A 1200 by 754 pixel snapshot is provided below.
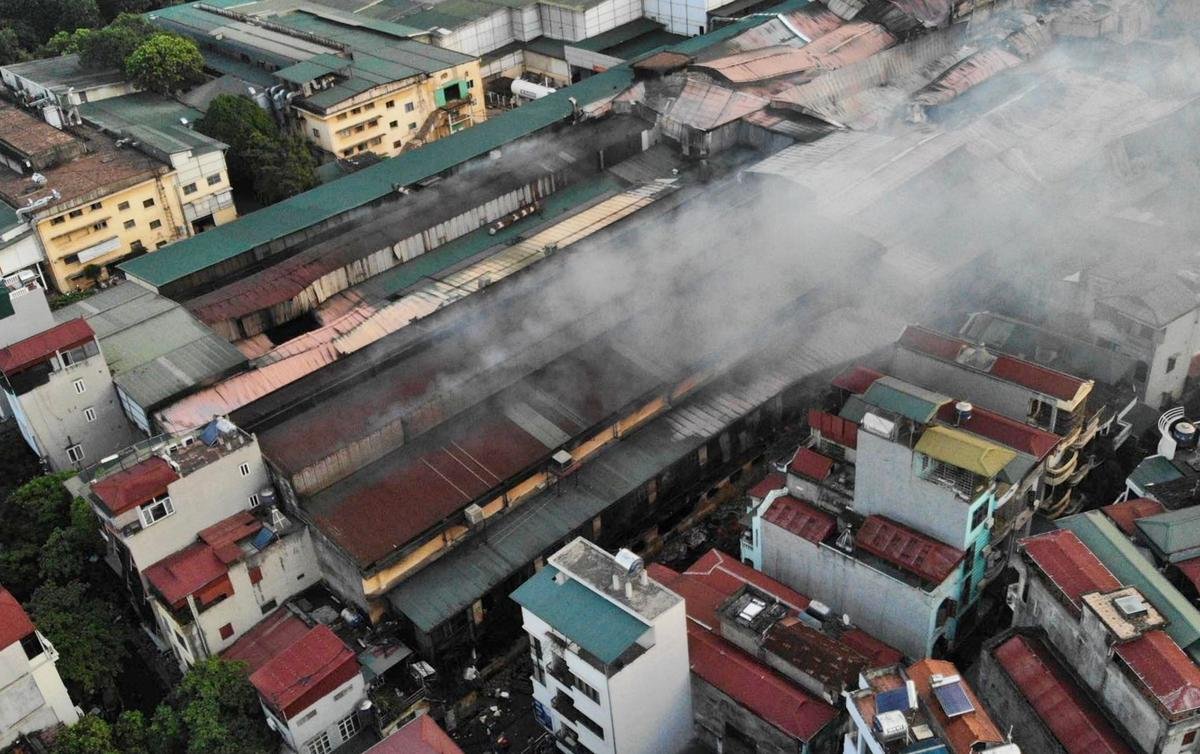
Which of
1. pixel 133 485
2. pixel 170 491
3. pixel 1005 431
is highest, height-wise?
pixel 133 485

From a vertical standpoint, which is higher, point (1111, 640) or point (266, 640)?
point (1111, 640)

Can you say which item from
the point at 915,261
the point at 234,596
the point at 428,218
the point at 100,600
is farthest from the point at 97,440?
the point at 915,261

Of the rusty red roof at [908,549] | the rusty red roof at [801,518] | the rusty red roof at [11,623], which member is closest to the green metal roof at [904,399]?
the rusty red roof at [908,549]

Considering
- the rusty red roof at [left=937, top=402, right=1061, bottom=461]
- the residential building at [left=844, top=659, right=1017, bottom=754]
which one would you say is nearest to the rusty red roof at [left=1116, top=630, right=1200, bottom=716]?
the residential building at [left=844, top=659, right=1017, bottom=754]

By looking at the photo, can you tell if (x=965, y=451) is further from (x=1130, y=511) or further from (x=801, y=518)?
(x=1130, y=511)

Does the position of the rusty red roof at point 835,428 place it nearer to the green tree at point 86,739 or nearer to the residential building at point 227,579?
the residential building at point 227,579

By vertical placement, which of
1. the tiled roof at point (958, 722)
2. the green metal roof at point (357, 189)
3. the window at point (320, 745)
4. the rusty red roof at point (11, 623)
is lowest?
the window at point (320, 745)

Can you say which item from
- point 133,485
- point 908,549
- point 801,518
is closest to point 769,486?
point 801,518
